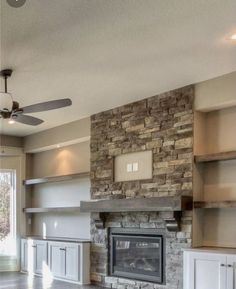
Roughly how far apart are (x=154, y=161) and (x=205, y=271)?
178 cm

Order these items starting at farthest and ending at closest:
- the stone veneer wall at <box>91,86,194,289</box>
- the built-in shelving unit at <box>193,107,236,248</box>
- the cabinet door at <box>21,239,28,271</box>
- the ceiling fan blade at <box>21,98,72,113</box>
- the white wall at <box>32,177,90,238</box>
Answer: the cabinet door at <box>21,239,28,271</box>, the white wall at <box>32,177,90,238</box>, the stone veneer wall at <box>91,86,194,289</box>, the built-in shelving unit at <box>193,107,236,248</box>, the ceiling fan blade at <box>21,98,72,113</box>

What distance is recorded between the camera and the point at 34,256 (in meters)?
8.73

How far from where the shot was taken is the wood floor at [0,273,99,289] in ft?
23.2

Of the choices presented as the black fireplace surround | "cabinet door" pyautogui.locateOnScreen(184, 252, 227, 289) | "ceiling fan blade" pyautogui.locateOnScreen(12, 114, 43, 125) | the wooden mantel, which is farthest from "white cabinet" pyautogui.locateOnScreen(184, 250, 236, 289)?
"ceiling fan blade" pyautogui.locateOnScreen(12, 114, 43, 125)

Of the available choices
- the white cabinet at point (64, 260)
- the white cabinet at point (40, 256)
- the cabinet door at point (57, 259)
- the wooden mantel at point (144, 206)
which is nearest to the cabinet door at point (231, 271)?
the wooden mantel at point (144, 206)

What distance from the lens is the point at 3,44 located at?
430 centimetres

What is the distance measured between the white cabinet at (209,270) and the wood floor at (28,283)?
2062mm

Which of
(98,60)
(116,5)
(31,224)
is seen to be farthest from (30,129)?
(116,5)

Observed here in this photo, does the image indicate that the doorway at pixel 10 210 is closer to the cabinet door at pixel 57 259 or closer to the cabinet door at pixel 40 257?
the cabinet door at pixel 40 257

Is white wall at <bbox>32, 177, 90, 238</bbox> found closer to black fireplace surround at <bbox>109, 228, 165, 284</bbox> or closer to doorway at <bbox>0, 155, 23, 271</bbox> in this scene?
doorway at <bbox>0, 155, 23, 271</bbox>

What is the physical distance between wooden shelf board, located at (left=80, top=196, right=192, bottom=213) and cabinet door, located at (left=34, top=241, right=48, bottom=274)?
5.45 feet

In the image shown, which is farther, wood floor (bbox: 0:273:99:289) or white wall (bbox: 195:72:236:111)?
wood floor (bbox: 0:273:99:289)

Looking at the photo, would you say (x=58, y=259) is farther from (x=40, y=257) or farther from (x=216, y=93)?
(x=216, y=93)

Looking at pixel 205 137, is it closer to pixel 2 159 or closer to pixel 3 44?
pixel 3 44
